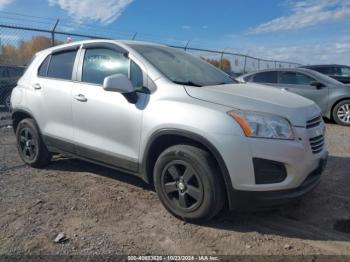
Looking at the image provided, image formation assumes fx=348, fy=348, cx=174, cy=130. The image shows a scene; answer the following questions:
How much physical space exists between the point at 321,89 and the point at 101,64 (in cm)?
699

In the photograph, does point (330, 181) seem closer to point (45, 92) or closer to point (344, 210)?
point (344, 210)

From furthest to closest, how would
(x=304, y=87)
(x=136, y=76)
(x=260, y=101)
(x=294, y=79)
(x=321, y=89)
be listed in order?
(x=294, y=79), (x=304, y=87), (x=321, y=89), (x=136, y=76), (x=260, y=101)

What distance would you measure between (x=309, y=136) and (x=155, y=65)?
170 centimetres

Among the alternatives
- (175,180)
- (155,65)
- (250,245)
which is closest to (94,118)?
Result: (155,65)

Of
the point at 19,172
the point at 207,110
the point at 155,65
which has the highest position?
the point at 155,65

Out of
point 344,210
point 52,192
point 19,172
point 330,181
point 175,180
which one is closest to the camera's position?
point 175,180

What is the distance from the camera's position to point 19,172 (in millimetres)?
4992

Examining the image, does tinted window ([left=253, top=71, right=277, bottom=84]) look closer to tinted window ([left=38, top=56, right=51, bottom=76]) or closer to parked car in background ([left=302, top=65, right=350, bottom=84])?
parked car in background ([left=302, top=65, right=350, bottom=84])

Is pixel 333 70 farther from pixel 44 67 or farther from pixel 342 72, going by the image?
pixel 44 67

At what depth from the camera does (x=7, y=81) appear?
10.2 metres

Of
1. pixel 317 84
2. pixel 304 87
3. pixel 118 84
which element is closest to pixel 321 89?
pixel 317 84

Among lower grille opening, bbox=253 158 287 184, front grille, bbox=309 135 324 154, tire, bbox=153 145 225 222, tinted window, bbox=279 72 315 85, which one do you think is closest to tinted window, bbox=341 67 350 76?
tinted window, bbox=279 72 315 85

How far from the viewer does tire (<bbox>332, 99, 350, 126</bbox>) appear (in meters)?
8.92

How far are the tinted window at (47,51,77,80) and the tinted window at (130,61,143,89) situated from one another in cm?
105
